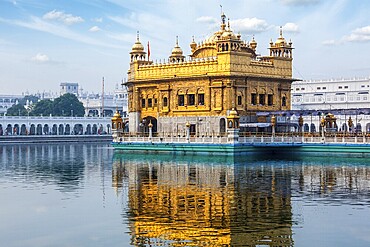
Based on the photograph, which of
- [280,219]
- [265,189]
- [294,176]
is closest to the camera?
[280,219]

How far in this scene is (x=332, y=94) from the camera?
124 meters

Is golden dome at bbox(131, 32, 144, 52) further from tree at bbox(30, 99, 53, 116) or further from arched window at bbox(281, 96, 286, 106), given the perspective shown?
tree at bbox(30, 99, 53, 116)

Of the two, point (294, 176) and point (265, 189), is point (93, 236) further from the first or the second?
point (294, 176)

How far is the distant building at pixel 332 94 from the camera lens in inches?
4596

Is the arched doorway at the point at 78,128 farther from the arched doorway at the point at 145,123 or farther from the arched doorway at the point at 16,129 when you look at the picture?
the arched doorway at the point at 145,123

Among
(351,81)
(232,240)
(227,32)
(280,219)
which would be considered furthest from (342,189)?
(351,81)

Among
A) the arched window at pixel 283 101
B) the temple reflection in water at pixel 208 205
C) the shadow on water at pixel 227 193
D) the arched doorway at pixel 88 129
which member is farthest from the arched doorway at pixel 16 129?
the temple reflection in water at pixel 208 205

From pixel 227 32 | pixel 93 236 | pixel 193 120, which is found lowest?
pixel 93 236

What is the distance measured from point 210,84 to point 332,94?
73492 millimetres

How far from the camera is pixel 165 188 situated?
1125 inches

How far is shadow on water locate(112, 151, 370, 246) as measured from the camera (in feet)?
59.8

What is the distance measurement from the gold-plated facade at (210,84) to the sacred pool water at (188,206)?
15119 millimetres

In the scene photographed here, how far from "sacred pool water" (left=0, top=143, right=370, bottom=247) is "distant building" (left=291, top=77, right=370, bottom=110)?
260 feet

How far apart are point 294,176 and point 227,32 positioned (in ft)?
75.6
